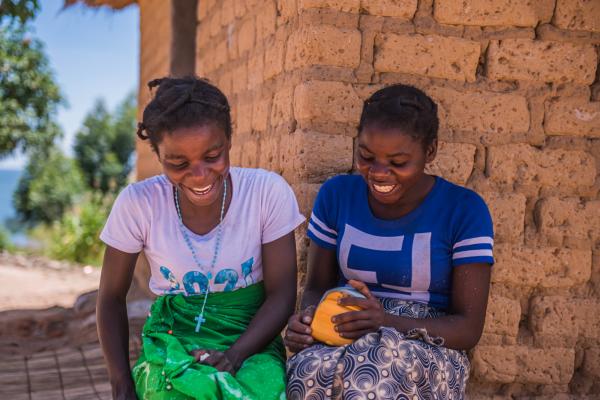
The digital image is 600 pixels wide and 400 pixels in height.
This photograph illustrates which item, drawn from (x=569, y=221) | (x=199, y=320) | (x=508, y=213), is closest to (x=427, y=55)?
(x=508, y=213)

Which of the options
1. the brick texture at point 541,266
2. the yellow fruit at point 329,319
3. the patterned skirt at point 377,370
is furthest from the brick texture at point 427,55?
the patterned skirt at point 377,370

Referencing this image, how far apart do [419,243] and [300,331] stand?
0.55 metres

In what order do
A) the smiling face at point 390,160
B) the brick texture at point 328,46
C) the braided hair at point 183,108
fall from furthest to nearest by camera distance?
the brick texture at point 328,46 → the smiling face at point 390,160 → the braided hair at point 183,108

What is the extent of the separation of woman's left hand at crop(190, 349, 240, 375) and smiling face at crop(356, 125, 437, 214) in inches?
30.7

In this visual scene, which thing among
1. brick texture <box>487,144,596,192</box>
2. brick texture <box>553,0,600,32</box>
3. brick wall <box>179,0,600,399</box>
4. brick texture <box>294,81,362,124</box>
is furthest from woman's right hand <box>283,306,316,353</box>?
brick texture <box>553,0,600,32</box>

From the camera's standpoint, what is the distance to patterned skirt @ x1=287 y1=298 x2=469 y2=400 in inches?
77.4

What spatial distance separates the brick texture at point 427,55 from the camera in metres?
2.99

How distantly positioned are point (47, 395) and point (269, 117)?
196 cm

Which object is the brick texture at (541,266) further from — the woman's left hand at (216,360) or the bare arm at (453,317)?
the woman's left hand at (216,360)

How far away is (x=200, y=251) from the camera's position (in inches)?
93.6

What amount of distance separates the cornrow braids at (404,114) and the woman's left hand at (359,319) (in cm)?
59

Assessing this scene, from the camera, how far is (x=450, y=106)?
302 centimetres

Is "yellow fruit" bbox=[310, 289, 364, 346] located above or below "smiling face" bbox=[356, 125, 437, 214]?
below

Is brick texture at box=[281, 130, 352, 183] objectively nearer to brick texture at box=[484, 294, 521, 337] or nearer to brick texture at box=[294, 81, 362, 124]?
brick texture at box=[294, 81, 362, 124]
